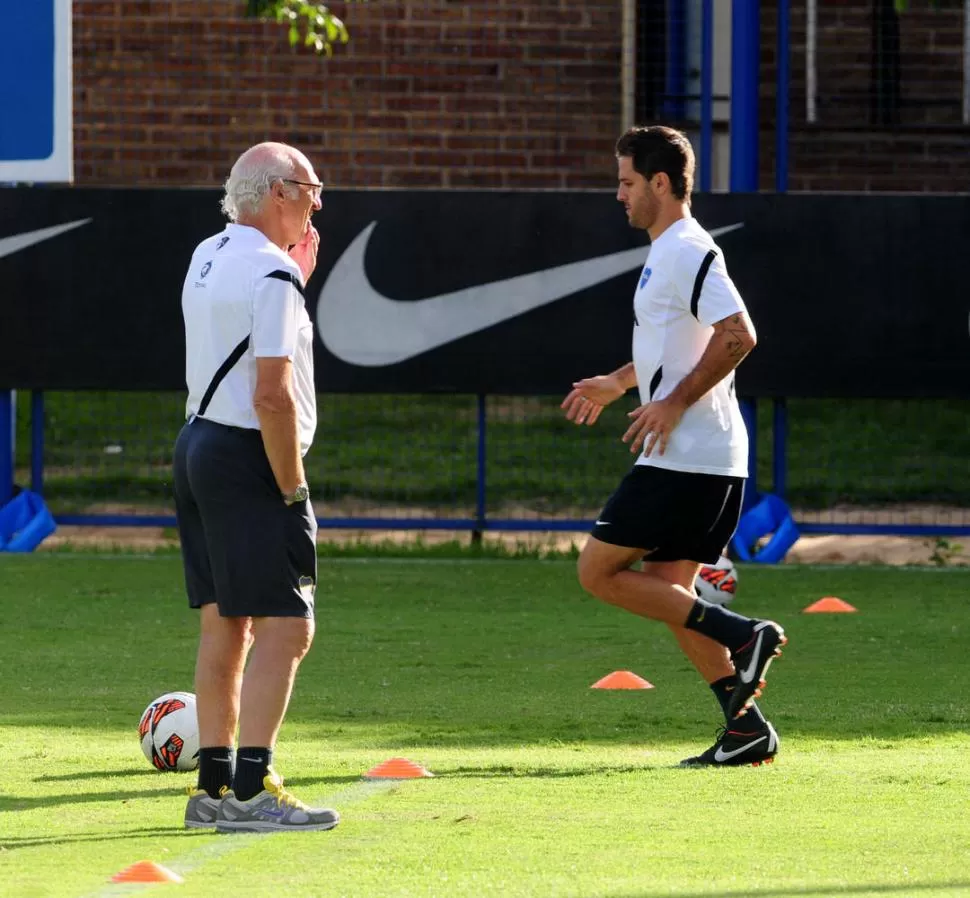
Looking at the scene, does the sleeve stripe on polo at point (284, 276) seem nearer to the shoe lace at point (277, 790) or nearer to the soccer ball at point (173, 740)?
the shoe lace at point (277, 790)

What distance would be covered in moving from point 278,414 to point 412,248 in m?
7.18

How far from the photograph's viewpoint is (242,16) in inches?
648

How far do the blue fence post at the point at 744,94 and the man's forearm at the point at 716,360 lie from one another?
6212 millimetres

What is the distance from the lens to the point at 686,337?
6246mm

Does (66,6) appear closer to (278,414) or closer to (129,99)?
(129,99)

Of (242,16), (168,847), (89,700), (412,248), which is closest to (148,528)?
(412,248)

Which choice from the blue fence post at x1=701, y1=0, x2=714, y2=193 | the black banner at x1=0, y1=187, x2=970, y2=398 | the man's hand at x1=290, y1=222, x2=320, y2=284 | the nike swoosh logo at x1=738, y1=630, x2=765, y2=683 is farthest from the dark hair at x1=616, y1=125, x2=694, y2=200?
the blue fence post at x1=701, y1=0, x2=714, y2=193

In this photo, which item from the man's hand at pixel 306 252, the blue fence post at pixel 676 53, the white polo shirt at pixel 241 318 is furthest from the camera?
the blue fence post at pixel 676 53

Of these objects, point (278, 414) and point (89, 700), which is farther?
point (89, 700)

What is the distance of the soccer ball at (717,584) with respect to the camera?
995cm

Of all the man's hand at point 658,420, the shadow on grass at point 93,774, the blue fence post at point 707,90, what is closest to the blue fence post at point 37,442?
the blue fence post at point 707,90

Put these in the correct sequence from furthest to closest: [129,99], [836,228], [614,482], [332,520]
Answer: [129,99] < [614,482] < [332,520] < [836,228]

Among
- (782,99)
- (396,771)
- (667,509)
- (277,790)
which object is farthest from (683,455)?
(782,99)

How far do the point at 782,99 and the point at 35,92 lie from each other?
15.8 ft
